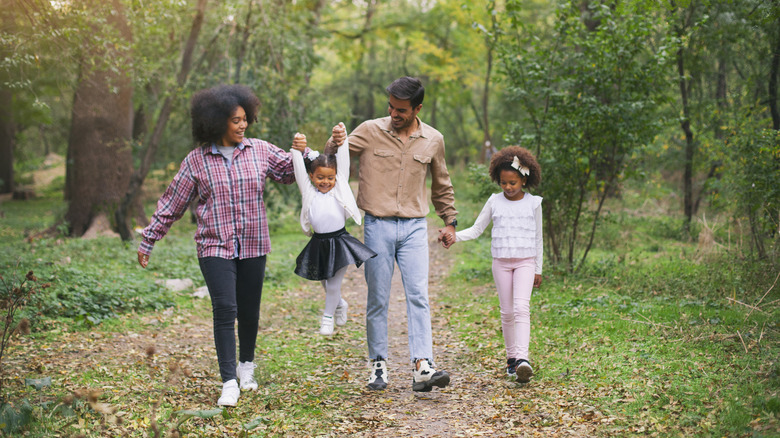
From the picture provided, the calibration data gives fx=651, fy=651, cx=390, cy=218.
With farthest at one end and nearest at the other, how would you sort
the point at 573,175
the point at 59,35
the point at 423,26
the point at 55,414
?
the point at 423,26
the point at 573,175
the point at 59,35
the point at 55,414

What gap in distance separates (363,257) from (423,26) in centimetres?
2178

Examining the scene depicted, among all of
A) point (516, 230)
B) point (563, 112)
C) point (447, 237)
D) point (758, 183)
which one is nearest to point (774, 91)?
point (758, 183)

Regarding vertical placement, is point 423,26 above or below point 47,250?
above

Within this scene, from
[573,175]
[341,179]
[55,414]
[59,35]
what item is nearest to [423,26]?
[573,175]

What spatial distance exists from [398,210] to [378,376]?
1.29 meters

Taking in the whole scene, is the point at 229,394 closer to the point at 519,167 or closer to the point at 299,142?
the point at 299,142

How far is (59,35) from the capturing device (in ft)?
22.4

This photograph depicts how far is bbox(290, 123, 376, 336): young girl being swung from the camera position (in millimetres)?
4828

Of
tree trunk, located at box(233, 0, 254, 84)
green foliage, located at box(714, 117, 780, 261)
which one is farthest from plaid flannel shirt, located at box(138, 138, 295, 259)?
tree trunk, located at box(233, 0, 254, 84)

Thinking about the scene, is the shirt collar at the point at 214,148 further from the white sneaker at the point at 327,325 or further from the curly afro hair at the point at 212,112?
the white sneaker at the point at 327,325

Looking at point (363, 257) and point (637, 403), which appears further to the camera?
point (363, 257)

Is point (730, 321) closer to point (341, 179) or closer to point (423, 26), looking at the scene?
point (341, 179)

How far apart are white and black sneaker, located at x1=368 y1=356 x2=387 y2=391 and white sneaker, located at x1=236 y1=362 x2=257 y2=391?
889 millimetres

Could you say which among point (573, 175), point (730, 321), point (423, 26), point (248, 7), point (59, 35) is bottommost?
point (730, 321)
